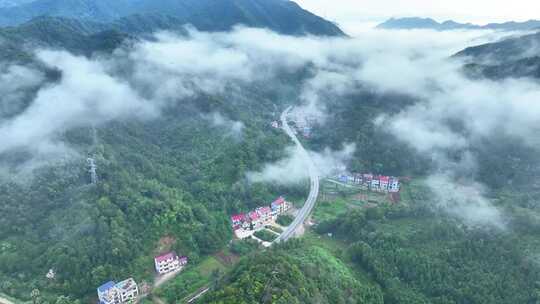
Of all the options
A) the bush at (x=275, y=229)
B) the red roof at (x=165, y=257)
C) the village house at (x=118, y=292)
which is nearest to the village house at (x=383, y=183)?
the bush at (x=275, y=229)

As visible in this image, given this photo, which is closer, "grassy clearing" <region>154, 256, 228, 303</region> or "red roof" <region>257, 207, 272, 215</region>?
"grassy clearing" <region>154, 256, 228, 303</region>

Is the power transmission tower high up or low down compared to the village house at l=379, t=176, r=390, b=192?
up

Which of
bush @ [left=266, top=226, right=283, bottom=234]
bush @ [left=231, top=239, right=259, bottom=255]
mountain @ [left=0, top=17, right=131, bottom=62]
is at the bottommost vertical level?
bush @ [left=266, top=226, right=283, bottom=234]

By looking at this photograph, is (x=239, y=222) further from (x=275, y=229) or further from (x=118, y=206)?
(x=118, y=206)

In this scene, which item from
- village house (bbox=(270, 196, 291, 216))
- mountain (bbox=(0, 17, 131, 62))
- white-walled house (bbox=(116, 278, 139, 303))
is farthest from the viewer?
mountain (bbox=(0, 17, 131, 62))

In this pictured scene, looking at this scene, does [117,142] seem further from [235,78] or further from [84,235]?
[235,78]

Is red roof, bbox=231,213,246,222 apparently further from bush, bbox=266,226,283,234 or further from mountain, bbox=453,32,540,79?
mountain, bbox=453,32,540,79

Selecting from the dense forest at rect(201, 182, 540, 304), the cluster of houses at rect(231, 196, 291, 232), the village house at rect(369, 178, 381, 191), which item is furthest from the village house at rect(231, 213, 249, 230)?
the village house at rect(369, 178, 381, 191)
